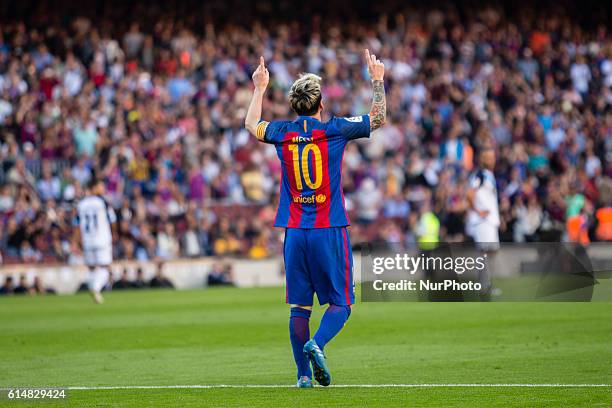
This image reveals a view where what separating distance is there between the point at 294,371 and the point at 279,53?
66.2 ft

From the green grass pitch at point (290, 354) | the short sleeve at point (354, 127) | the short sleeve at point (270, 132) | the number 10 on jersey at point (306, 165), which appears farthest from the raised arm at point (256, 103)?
the green grass pitch at point (290, 354)

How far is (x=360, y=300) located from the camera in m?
19.8

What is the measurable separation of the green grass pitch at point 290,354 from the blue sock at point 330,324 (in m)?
0.42

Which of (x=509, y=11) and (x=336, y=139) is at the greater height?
(x=509, y=11)

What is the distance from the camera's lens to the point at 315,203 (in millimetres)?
9039

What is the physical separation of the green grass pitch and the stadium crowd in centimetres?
598

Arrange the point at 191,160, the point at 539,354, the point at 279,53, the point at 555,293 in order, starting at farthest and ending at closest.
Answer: the point at 279,53 < the point at 191,160 < the point at 555,293 < the point at 539,354

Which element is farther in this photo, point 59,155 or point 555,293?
point 59,155

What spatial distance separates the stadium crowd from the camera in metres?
25.6

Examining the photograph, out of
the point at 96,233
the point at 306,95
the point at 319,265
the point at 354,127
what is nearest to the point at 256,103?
the point at 306,95

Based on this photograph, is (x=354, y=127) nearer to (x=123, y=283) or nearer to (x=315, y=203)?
(x=315, y=203)

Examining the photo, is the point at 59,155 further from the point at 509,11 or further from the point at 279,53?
the point at 509,11

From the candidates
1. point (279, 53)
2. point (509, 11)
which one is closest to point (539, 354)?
point (279, 53)

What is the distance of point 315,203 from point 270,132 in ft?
2.13
